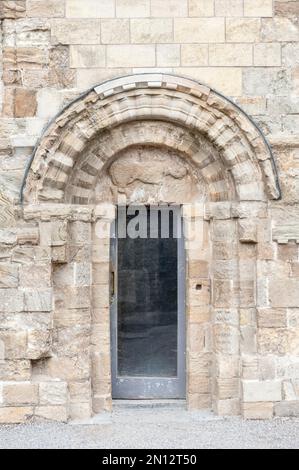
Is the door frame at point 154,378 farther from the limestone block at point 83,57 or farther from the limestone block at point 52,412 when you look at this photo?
the limestone block at point 83,57

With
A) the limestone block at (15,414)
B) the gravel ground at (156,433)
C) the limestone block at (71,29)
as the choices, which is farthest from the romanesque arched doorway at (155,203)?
the limestone block at (71,29)

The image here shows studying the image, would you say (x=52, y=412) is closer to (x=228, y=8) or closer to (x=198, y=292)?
(x=198, y=292)

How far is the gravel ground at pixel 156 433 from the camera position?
5.72 metres

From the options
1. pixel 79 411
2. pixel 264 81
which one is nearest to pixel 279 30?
pixel 264 81

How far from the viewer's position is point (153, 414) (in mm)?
6594

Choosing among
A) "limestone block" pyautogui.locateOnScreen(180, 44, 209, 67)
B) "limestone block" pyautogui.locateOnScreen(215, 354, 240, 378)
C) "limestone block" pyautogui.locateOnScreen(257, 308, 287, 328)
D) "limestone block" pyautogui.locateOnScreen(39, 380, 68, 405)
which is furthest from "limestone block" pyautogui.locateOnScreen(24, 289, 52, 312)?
"limestone block" pyautogui.locateOnScreen(180, 44, 209, 67)

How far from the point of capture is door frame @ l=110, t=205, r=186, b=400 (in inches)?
268

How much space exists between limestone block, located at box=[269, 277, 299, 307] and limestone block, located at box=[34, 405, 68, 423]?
222 centimetres

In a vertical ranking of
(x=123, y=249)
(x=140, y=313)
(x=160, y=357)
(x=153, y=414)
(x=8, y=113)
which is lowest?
(x=153, y=414)

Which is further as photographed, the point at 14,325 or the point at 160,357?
the point at 160,357

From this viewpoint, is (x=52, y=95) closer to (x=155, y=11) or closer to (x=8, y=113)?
(x=8, y=113)

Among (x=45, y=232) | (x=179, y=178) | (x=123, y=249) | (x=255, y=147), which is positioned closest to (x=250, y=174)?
(x=255, y=147)

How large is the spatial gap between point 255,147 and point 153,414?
2.79m

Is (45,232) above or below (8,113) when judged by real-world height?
below
